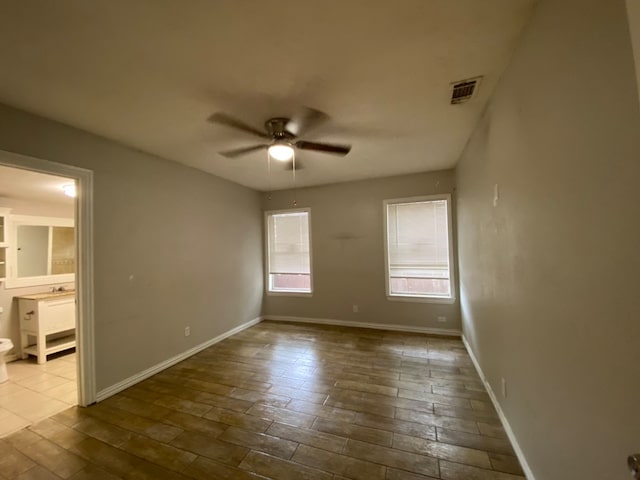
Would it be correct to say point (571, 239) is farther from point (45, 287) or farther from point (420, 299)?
point (45, 287)

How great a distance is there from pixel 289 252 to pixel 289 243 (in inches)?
7.0

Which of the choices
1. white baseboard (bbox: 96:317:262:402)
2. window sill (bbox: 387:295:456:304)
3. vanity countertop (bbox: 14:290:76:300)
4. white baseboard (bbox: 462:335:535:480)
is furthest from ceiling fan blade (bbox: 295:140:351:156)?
vanity countertop (bbox: 14:290:76:300)

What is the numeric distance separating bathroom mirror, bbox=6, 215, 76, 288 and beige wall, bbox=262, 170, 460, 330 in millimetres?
3779

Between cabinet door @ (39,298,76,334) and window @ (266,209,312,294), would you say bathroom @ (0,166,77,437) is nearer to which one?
cabinet door @ (39,298,76,334)

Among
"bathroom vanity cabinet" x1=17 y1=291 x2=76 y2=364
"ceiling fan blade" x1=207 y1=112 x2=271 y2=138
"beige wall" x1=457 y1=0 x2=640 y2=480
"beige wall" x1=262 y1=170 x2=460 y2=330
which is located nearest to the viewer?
"beige wall" x1=457 y1=0 x2=640 y2=480

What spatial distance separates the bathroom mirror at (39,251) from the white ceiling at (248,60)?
307cm

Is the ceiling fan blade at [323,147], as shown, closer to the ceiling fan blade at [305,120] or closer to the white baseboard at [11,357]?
the ceiling fan blade at [305,120]

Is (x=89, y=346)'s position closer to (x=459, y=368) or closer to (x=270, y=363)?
(x=270, y=363)

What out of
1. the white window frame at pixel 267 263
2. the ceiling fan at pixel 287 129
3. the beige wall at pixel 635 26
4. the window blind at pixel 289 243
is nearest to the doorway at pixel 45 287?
the ceiling fan at pixel 287 129

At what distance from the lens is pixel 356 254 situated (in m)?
4.60

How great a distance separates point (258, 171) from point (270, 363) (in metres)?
2.67

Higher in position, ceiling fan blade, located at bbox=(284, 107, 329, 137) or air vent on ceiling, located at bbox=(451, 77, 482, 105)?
air vent on ceiling, located at bbox=(451, 77, 482, 105)

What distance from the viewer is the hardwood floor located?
1.70 metres

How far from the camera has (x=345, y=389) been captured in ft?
8.57
